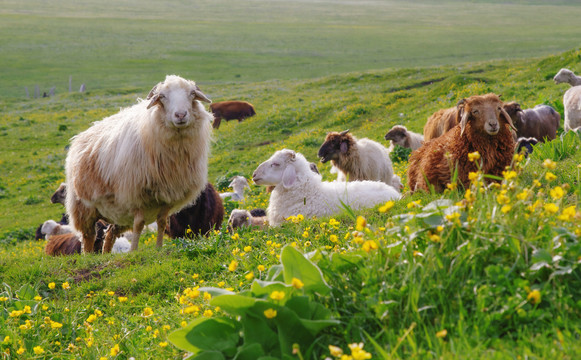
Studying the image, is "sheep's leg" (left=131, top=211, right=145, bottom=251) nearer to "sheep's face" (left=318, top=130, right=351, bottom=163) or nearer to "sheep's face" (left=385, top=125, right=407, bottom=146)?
"sheep's face" (left=318, top=130, right=351, bottom=163)

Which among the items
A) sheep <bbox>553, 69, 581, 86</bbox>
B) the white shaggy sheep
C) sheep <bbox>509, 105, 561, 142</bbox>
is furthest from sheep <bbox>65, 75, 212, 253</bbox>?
sheep <bbox>553, 69, 581, 86</bbox>

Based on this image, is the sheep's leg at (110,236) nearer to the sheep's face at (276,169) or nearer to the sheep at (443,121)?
the sheep's face at (276,169)

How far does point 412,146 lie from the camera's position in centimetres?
1548

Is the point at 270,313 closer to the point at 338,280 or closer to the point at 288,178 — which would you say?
the point at 338,280

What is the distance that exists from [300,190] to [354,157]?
3065 mm

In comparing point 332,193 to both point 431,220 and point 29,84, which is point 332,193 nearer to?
point 431,220

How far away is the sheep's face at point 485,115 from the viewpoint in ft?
20.3

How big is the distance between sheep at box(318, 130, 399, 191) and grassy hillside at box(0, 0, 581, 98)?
42771 millimetres

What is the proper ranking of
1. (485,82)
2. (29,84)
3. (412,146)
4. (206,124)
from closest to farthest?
(206,124)
(412,146)
(485,82)
(29,84)

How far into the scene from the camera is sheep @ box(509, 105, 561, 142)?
11.6 metres

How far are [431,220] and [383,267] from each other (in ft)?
1.36

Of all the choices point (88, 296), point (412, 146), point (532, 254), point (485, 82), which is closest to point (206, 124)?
point (88, 296)

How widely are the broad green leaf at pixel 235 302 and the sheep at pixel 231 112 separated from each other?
84.1 feet

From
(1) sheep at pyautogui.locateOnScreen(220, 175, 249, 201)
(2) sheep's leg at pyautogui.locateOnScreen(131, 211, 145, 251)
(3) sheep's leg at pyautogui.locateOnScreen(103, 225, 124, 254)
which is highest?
(2) sheep's leg at pyautogui.locateOnScreen(131, 211, 145, 251)
